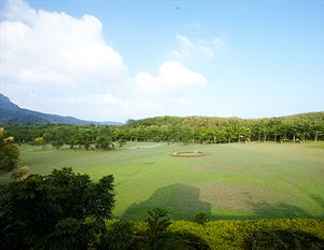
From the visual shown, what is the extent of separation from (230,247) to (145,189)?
14.4 m

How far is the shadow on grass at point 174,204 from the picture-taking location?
50.7 ft

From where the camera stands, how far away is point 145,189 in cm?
2161

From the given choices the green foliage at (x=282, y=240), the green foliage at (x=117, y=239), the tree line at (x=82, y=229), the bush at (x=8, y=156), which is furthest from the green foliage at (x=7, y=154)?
the green foliage at (x=282, y=240)

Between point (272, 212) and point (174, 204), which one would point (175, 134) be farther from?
point (272, 212)

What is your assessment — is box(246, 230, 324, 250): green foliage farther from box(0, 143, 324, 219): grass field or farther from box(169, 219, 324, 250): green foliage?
box(0, 143, 324, 219): grass field

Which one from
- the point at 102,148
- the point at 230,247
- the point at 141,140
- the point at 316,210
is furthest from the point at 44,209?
the point at 141,140

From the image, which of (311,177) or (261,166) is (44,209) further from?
(261,166)

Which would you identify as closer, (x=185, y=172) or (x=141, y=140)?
(x=185, y=172)

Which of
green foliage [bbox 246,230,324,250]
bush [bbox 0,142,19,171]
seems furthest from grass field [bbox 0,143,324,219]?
green foliage [bbox 246,230,324,250]

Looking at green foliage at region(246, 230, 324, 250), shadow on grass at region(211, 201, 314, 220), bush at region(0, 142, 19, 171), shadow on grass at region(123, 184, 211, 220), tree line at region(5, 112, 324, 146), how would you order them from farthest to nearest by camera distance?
tree line at region(5, 112, 324, 146) < bush at region(0, 142, 19, 171) < shadow on grass at region(123, 184, 211, 220) < shadow on grass at region(211, 201, 314, 220) < green foliage at region(246, 230, 324, 250)

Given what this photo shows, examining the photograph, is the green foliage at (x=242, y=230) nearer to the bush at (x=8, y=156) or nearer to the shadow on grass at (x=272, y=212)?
the shadow on grass at (x=272, y=212)

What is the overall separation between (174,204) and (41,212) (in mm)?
11738

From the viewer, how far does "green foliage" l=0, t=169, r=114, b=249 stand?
5.94m

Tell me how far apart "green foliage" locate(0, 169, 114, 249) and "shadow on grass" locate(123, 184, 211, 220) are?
27.7ft
